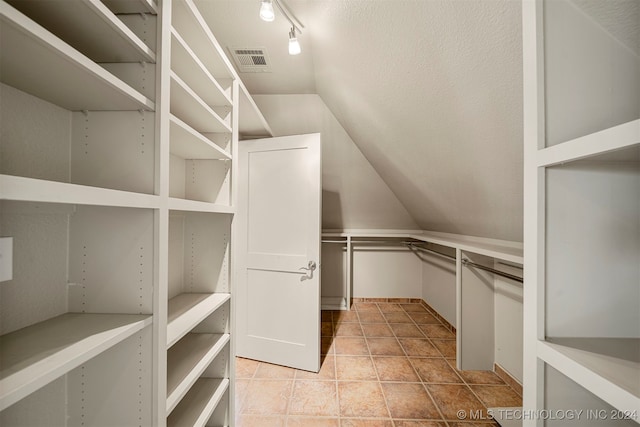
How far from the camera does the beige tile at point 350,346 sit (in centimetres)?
225

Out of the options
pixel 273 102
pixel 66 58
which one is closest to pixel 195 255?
pixel 66 58

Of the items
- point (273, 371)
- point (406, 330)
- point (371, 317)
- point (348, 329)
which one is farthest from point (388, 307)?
point (273, 371)

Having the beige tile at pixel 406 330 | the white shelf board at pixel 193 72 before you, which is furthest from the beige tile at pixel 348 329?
the white shelf board at pixel 193 72

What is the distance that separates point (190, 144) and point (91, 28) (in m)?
0.54

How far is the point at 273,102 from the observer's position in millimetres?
2611

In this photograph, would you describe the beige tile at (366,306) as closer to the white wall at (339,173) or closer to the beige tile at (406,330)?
the beige tile at (406,330)

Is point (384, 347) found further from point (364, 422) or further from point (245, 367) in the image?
point (245, 367)

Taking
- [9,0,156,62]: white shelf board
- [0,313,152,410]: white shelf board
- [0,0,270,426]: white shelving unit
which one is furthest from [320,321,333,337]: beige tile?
[9,0,156,62]: white shelf board

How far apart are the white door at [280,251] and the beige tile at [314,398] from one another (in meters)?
0.16

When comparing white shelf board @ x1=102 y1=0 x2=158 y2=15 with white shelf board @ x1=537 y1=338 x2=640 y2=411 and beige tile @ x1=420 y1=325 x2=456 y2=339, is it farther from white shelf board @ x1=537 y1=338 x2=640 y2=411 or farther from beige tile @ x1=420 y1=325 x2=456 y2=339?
beige tile @ x1=420 y1=325 x2=456 y2=339

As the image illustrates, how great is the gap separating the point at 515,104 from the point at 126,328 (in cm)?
163

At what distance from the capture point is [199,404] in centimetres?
119

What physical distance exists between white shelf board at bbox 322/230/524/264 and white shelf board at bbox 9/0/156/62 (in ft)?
6.39

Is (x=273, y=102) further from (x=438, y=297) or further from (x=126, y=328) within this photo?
(x=438, y=297)
